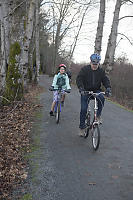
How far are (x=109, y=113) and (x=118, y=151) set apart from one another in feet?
14.2

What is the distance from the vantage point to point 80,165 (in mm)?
4250

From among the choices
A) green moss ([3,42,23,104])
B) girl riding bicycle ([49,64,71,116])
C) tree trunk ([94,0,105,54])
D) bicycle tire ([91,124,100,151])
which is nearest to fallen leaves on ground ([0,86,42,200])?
green moss ([3,42,23,104])

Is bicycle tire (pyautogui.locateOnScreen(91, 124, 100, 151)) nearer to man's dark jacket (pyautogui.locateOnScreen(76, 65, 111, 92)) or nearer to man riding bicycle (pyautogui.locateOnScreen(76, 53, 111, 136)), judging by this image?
man riding bicycle (pyautogui.locateOnScreen(76, 53, 111, 136))

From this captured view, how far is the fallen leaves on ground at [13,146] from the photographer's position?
3549 mm

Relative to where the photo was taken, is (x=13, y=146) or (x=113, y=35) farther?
(x=113, y=35)

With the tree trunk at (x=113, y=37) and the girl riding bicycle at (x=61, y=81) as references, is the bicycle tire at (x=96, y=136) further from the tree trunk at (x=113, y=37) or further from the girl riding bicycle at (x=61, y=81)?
the tree trunk at (x=113, y=37)

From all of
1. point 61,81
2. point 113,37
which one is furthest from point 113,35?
point 61,81

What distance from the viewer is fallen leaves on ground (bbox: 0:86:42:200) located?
355 centimetres

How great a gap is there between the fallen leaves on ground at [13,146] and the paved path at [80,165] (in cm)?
30

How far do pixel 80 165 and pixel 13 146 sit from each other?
1.76 meters

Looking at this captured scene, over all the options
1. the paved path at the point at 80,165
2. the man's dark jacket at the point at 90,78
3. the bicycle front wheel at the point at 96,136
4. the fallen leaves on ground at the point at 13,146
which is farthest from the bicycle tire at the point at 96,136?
the fallen leaves on ground at the point at 13,146

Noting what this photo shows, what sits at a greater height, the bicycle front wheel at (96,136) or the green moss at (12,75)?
the green moss at (12,75)

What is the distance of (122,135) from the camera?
6.29m

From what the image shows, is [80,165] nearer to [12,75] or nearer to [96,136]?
[96,136]
